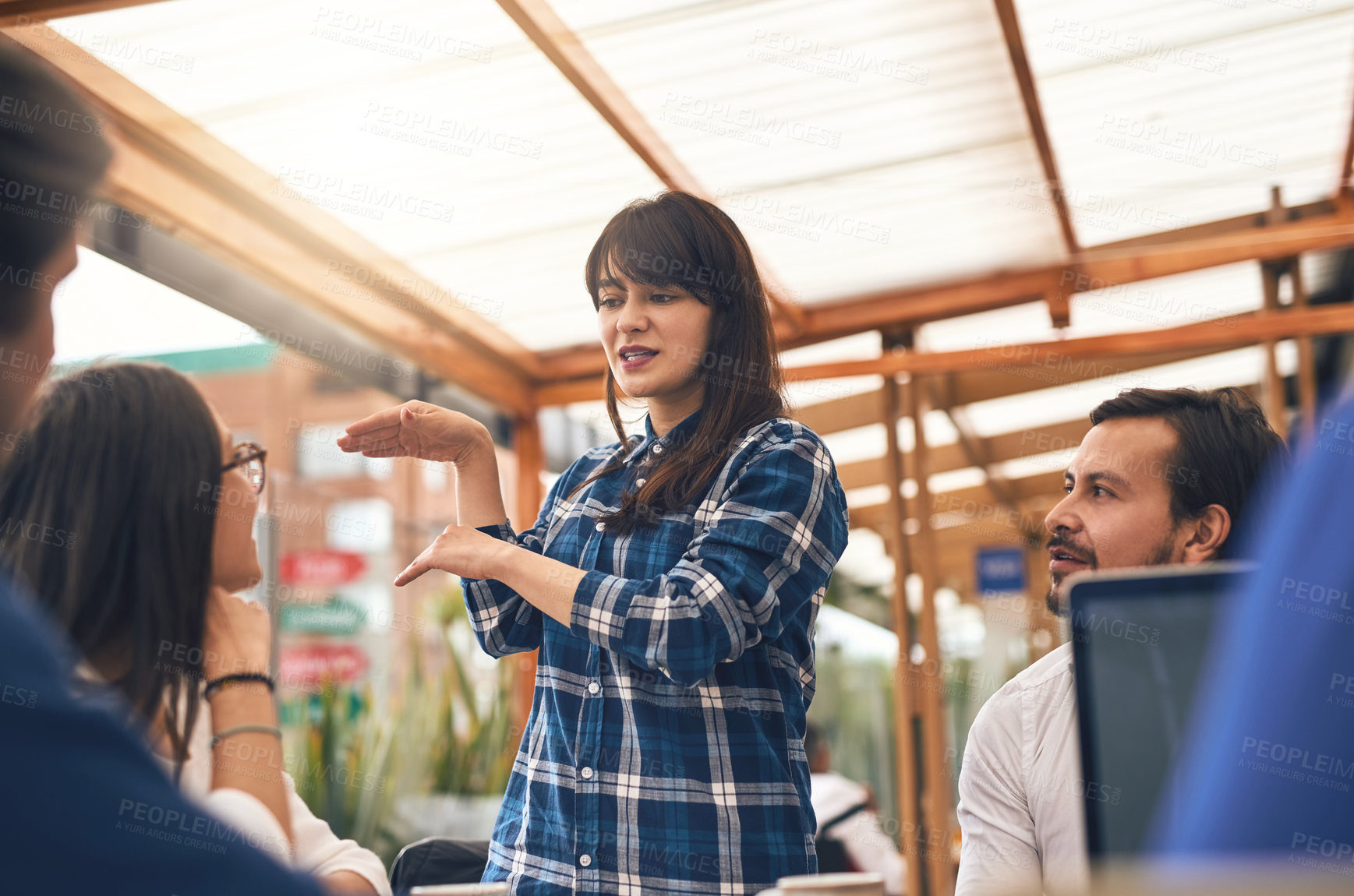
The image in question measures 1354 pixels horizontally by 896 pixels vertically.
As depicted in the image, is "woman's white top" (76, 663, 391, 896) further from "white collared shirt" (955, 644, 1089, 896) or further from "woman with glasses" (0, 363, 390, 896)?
"white collared shirt" (955, 644, 1089, 896)

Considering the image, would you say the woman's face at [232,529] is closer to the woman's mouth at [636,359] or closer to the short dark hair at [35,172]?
the short dark hair at [35,172]

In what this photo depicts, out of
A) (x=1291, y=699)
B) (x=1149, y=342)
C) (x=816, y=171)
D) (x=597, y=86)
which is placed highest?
(x=816, y=171)

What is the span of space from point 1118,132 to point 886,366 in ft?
5.10

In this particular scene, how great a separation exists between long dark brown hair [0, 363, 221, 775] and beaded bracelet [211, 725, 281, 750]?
3cm

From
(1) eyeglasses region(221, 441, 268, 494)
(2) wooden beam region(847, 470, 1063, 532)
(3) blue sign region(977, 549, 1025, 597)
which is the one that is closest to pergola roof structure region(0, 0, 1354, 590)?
(3) blue sign region(977, 549, 1025, 597)

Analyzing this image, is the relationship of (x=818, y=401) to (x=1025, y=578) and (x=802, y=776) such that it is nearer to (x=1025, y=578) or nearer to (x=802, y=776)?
(x=1025, y=578)

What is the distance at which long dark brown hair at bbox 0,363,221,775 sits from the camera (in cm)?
106

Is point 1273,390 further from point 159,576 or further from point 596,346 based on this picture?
point 159,576

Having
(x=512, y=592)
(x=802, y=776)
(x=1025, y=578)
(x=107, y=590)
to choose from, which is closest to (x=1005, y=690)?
(x=802, y=776)

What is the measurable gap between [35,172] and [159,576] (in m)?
0.44

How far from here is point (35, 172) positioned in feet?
2.57

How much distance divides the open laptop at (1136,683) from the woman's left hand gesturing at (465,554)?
946mm

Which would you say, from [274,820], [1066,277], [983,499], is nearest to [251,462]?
[274,820]

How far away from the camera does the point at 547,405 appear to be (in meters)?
6.04
